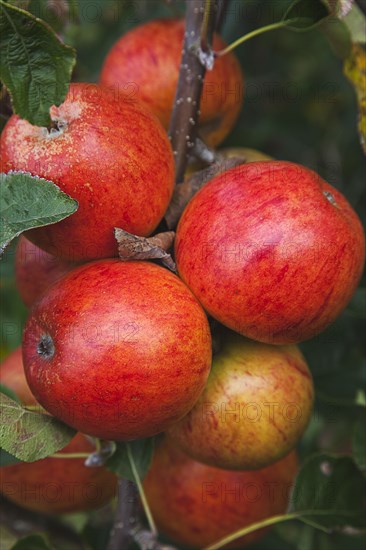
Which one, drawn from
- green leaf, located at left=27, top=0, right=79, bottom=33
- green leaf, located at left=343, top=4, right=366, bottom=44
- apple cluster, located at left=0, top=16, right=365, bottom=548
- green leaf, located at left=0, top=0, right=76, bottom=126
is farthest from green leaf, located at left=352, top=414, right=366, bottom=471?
green leaf, located at left=27, top=0, right=79, bottom=33

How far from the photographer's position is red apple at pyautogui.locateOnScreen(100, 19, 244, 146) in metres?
1.59

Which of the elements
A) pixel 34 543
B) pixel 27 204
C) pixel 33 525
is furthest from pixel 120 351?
pixel 33 525

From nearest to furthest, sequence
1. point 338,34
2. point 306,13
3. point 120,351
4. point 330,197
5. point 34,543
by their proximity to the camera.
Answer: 1. point 120,351
2. point 330,197
3. point 306,13
4. point 338,34
5. point 34,543

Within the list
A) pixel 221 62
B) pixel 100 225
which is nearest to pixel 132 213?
pixel 100 225

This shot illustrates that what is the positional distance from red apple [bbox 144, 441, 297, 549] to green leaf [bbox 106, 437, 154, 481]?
228mm

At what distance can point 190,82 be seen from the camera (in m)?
1.43

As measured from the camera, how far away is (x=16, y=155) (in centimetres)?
119

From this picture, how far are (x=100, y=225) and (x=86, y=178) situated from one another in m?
0.09

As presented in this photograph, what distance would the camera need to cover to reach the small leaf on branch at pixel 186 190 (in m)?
1.40

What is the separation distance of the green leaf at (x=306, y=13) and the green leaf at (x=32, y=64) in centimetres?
45

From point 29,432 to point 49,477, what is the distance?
345mm

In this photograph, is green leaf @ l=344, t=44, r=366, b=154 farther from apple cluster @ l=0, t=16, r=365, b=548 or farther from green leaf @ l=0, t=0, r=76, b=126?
green leaf @ l=0, t=0, r=76, b=126

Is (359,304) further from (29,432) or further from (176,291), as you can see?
(29,432)

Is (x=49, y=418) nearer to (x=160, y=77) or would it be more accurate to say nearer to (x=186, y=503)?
(x=186, y=503)
